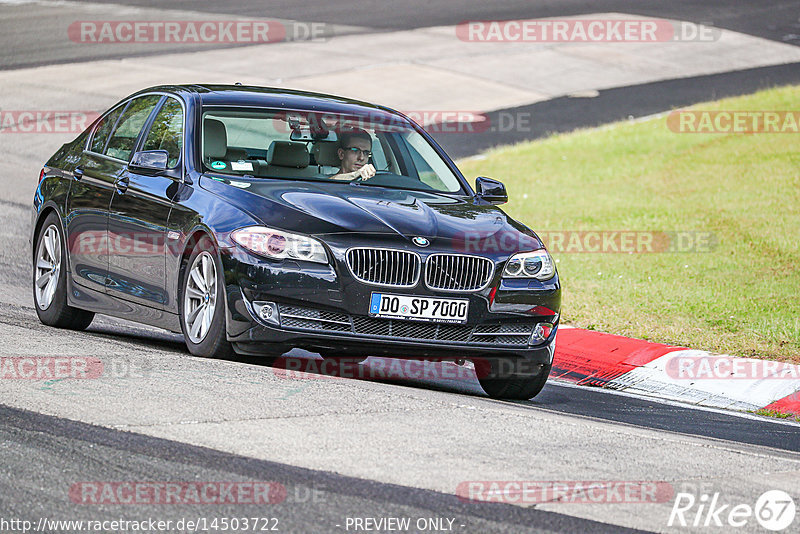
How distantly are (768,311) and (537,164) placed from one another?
29.4 feet

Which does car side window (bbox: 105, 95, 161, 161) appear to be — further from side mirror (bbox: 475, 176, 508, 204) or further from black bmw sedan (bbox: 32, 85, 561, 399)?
side mirror (bbox: 475, 176, 508, 204)

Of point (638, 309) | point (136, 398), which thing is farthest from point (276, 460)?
point (638, 309)

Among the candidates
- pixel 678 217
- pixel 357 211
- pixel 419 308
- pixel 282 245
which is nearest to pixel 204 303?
pixel 282 245

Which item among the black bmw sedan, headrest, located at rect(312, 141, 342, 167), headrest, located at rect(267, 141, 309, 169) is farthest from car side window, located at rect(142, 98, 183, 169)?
headrest, located at rect(312, 141, 342, 167)

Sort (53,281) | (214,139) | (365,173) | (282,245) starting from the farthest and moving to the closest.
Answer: (53,281), (365,173), (214,139), (282,245)

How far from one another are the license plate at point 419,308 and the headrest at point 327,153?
154cm

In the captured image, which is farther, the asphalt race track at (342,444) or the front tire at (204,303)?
the front tire at (204,303)

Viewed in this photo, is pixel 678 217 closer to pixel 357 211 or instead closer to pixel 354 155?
pixel 354 155

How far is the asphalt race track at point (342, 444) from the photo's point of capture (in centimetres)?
488

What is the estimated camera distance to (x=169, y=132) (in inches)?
340

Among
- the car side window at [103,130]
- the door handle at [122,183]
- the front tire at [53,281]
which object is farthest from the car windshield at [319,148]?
the front tire at [53,281]

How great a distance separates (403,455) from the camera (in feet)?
18.4

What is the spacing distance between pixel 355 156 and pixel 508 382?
5.85 feet

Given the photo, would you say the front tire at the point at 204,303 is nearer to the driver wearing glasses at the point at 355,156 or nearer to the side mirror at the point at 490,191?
the driver wearing glasses at the point at 355,156
